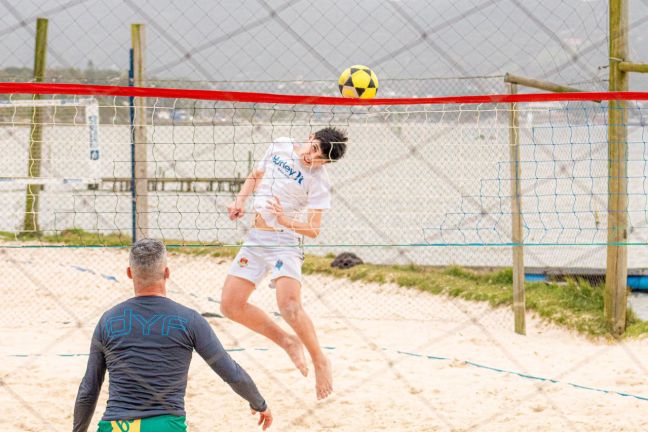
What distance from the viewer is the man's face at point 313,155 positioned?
4.07 metres

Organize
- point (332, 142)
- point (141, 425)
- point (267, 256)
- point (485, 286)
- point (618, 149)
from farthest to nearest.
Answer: point (485, 286) → point (618, 149) → point (267, 256) → point (332, 142) → point (141, 425)

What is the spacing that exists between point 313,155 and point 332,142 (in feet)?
0.45

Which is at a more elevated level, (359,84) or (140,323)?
(359,84)

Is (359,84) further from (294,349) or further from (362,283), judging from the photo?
(362,283)

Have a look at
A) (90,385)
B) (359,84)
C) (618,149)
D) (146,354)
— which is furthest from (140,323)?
(618,149)

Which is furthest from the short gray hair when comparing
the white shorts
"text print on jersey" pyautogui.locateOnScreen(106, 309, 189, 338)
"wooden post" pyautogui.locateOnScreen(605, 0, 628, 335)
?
"wooden post" pyautogui.locateOnScreen(605, 0, 628, 335)

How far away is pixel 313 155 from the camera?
4.10 meters

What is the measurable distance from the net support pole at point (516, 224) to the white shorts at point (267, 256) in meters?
2.07

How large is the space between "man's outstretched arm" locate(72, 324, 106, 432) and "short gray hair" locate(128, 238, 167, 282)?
0.67 ft

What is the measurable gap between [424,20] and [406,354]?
6.63 feet

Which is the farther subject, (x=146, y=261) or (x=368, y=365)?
(x=368, y=365)

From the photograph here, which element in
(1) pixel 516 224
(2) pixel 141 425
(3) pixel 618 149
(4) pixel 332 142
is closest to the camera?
(2) pixel 141 425

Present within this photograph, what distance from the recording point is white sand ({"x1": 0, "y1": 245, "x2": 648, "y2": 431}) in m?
4.07

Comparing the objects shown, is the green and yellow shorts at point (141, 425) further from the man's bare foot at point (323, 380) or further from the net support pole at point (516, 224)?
the net support pole at point (516, 224)
